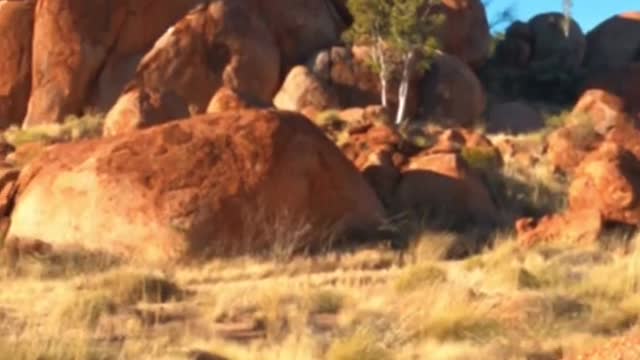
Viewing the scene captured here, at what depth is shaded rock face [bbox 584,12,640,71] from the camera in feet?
161

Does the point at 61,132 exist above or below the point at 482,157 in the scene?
above

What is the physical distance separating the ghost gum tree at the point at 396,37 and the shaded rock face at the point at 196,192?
18749 mm

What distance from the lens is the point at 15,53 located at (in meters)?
36.8

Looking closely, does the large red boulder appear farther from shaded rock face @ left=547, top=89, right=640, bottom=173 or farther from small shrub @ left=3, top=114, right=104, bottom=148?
small shrub @ left=3, top=114, right=104, bottom=148

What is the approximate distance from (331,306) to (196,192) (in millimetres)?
4791

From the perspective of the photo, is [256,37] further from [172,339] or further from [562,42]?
[172,339]

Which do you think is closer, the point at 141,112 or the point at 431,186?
the point at 431,186

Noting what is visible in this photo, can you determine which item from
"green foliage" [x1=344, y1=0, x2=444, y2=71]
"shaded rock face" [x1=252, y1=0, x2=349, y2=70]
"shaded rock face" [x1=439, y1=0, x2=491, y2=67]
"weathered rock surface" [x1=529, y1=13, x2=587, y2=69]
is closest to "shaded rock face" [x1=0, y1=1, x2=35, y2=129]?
"shaded rock face" [x1=252, y1=0, x2=349, y2=70]

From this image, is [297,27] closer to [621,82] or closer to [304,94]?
[304,94]

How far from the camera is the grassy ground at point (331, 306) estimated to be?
33.7 ft

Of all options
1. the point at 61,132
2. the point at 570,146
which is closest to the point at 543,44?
the point at 570,146

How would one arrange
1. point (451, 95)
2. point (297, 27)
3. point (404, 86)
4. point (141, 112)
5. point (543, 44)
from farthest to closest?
1. point (543, 44)
2. point (297, 27)
3. point (451, 95)
4. point (404, 86)
5. point (141, 112)

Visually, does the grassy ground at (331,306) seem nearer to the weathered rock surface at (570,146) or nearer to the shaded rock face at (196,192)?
the shaded rock face at (196,192)

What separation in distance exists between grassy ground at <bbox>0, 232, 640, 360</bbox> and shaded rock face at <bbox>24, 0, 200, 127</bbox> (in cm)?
2029
